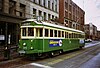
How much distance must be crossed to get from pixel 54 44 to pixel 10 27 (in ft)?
36.6

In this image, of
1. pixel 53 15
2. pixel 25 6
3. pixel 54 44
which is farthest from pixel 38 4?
pixel 54 44

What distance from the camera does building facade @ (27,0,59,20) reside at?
38.0 metres

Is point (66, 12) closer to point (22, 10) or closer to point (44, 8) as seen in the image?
point (44, 8)

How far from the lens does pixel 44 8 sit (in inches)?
1710

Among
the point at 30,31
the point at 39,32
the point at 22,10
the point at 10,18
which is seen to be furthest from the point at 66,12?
the point at 30,31

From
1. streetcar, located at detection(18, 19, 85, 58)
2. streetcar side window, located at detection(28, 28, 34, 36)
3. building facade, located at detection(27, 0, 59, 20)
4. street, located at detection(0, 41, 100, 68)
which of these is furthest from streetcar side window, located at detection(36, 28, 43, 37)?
building facade, located at detection(27, 0, 59, 20)

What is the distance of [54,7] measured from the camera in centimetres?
5072

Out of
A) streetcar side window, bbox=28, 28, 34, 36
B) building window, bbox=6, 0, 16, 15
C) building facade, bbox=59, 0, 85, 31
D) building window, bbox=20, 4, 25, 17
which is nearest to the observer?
streetcar side window, bbox=28, 28, 34, 36

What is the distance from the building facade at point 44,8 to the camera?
38.0m

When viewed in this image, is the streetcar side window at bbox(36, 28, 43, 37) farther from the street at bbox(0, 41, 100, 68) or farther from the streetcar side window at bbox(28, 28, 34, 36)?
the street at bbox(0, 41, 100, 68)

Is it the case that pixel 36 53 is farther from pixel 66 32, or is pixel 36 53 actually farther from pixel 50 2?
pixel 50 2

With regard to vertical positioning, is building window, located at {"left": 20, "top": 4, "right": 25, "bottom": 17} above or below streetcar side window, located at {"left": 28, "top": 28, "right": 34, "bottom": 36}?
above

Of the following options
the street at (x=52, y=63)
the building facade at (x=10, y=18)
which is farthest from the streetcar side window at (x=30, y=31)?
the building facade at (x=10, y=18)

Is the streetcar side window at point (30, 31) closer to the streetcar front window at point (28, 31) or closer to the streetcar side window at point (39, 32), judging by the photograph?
the streetcar front window at point (28, 31)
